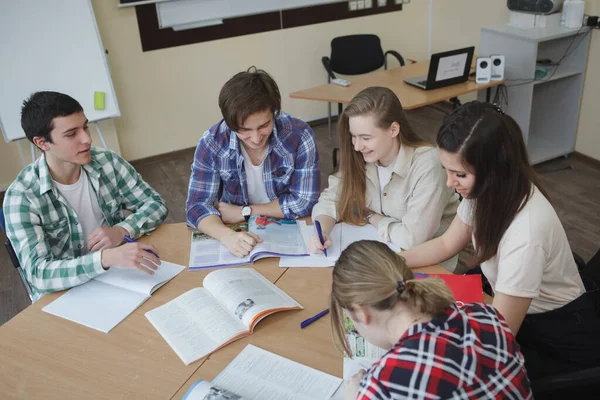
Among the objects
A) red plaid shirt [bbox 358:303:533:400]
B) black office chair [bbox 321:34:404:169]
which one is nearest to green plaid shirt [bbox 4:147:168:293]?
red plaid shirt [bbox 358:303:533:400]

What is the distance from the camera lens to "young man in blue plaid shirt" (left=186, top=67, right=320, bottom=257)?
207cm

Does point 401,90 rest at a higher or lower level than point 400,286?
lower

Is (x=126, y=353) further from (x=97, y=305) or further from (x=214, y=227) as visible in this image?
(x=214, y=227)

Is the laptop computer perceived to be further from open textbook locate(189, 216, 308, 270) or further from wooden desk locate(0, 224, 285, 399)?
wooden desk locate(0, 224, 285, 399)

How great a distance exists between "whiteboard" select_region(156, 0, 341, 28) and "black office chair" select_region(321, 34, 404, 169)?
1.78ft

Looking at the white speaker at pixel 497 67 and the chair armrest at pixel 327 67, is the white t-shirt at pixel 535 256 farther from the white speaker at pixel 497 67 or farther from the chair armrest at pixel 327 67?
the chair armrest at pixel 327 67

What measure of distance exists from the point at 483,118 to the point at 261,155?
102 cm

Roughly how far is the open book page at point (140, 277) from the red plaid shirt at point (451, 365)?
901 millimetres

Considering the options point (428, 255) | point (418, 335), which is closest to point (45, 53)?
point (428, 255)

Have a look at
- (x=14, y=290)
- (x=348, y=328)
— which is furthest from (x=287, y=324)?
(x=14, y=290)

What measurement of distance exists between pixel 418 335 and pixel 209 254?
104cm

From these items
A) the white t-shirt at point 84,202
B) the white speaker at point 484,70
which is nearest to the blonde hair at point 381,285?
the white t-shirt at point 84,202

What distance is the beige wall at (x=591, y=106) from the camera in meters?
3.84

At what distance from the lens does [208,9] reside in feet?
14.7
